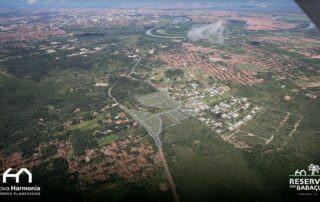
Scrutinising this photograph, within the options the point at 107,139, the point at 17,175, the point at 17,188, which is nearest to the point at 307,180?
the point at 107,139

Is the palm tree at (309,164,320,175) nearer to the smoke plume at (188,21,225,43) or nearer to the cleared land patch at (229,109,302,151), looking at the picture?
the cleared land patch at (229,109,302,151)

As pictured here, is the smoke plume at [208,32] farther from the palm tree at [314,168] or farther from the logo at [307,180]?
the logo at [307,180]

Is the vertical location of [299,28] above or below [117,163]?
above

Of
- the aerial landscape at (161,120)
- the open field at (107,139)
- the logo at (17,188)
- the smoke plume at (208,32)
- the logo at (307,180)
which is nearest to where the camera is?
A: the logo at (307,180)

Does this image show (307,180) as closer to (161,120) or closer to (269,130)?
(269,130)

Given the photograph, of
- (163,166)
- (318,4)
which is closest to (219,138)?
(163,166)

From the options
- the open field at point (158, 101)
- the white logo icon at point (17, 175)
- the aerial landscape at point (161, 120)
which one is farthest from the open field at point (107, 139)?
the open field at point (158, 101)

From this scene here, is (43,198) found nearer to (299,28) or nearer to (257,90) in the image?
(257,90)

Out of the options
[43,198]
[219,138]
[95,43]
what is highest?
[95,43]
